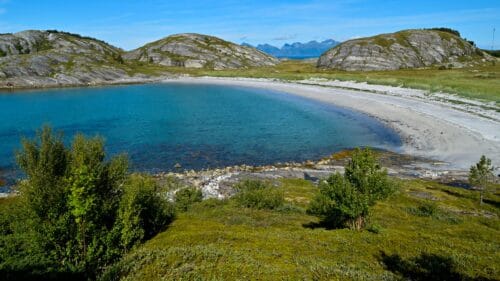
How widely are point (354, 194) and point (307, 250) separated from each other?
21.4 feet

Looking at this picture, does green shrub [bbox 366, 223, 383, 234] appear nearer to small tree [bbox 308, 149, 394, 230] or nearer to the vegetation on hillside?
the vegetation on hillside

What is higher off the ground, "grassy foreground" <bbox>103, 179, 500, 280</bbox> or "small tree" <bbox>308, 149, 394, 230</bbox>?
"small tree" <bbox>308, 149, 394, 230</bbox>

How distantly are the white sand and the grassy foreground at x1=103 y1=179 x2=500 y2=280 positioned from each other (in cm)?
3255

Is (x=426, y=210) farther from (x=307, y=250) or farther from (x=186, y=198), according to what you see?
(x=186, y=198)

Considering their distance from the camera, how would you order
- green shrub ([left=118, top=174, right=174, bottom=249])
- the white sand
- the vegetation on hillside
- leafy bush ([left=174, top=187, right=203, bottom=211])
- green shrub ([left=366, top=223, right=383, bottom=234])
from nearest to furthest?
the vegetation on hillside, green shrub ([left=118, top=174, right=174, bottom=249]), green shrub ([left=366, top=223, right=383, bottom=234]), leafy bush ([left=174, top=187, right=203, bottom=211]), the white sand

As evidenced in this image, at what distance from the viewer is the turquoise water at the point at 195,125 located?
2670 inches

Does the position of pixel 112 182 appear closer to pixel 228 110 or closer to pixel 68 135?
pixel 68 135

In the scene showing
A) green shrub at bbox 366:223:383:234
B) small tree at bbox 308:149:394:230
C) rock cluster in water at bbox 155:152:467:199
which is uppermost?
small tree at bbox 308:149:394:230

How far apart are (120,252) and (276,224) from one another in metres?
13.0

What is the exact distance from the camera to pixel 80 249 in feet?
66.1

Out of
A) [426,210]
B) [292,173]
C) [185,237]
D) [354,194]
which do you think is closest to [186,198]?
[185,237]

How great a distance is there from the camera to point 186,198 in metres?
39.1

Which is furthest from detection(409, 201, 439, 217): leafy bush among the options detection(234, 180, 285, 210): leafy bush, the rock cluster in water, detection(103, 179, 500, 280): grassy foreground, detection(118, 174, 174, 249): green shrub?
detection(118, 174, 174, 249): green shrub

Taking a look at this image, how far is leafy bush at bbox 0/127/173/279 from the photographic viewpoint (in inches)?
752
